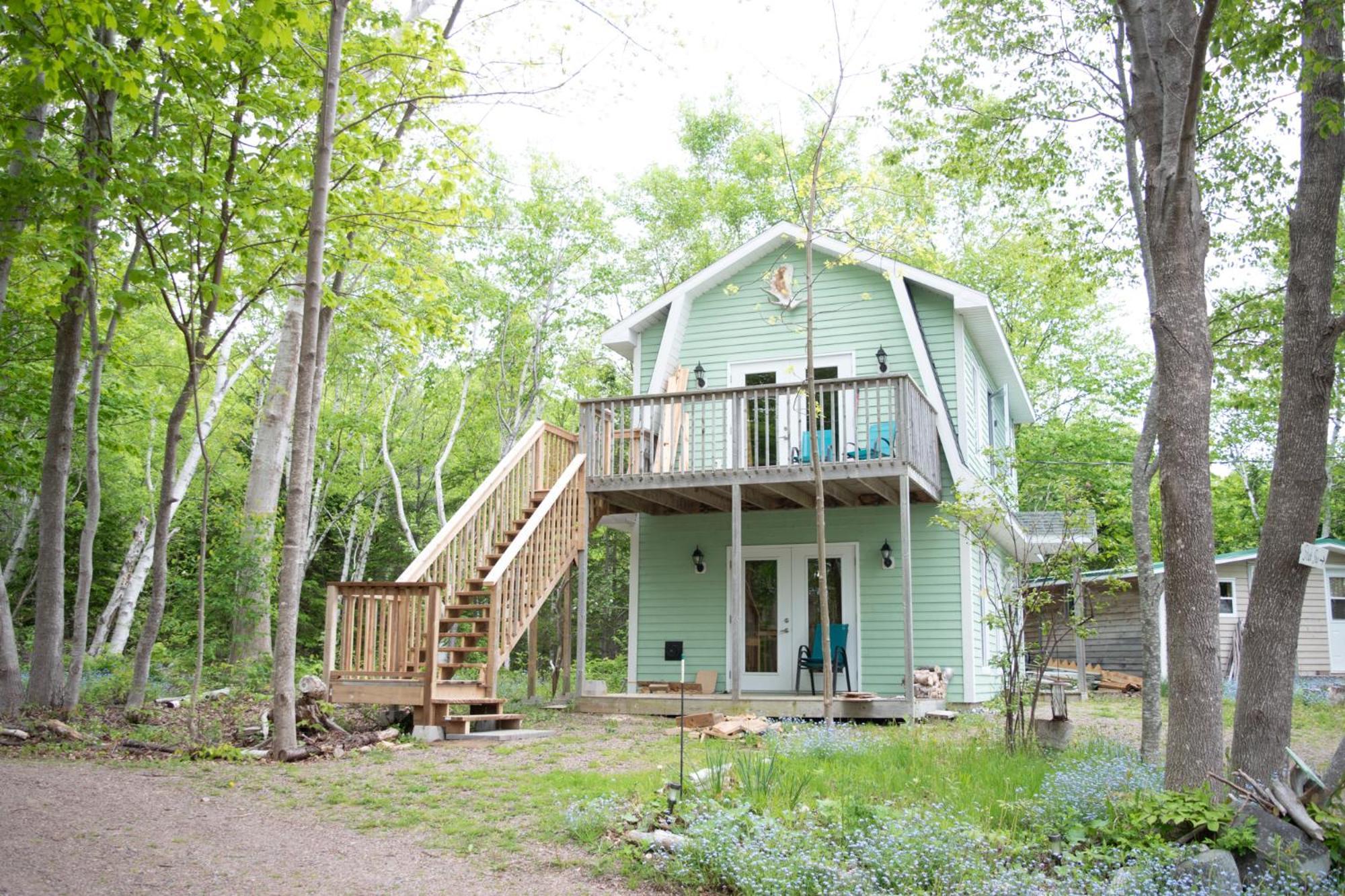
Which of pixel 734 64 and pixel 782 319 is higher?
pixel 734 64

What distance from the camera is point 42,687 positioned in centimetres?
1010

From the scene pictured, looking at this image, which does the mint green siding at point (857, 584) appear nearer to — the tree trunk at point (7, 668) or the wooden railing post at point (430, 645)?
the wooden railing post at point (430, 645)

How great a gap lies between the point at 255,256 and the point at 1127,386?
80.3 ft

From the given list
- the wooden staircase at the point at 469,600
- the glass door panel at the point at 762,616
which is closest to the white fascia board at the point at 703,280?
the wooden staircase at the point at 469,600

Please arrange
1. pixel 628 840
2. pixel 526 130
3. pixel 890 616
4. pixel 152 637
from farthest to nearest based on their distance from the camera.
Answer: pixel 526 130 < pixel 890 616 < pixel 152 637 < pixel 628 840

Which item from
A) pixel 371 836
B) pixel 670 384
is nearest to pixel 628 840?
pixel 371 836

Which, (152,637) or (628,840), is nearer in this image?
(628,840)

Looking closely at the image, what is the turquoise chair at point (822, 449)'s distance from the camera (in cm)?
1258

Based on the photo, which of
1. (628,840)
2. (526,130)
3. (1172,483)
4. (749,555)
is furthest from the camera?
(526,130)

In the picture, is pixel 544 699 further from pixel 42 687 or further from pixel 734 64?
pixel 734 64

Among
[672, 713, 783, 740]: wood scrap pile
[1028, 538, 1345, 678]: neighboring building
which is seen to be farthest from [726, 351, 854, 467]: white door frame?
[1028, 538, 1345, 678]: neighboring building

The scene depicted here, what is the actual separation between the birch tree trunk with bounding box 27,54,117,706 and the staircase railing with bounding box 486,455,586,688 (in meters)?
4.30

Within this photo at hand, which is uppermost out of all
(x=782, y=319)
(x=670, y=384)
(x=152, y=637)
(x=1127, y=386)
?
(x=1127, y=386)

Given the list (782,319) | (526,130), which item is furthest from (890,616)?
(526,130)
